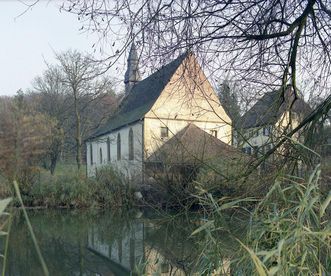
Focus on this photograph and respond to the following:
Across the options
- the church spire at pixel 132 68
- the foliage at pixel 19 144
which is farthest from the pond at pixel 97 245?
the foliage at pixel 19 144

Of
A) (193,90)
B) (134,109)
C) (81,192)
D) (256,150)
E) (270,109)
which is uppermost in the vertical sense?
(134,109)

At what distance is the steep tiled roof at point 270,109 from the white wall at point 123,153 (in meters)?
13.9

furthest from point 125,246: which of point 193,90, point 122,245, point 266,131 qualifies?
point 266,131

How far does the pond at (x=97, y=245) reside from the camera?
6.71 m

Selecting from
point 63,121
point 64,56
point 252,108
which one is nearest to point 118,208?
point 64,56

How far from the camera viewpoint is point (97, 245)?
11594 mm

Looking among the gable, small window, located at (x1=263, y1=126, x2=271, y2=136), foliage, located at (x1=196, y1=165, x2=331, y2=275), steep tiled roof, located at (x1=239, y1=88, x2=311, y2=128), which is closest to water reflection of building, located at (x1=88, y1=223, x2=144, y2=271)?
the gable

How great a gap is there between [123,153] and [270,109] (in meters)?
25.8

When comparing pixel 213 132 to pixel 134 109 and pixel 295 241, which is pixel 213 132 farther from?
pixel 134 109

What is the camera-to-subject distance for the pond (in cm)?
671

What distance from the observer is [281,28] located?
464 cm

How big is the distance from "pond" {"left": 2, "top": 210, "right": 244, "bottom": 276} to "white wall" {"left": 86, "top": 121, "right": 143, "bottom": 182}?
3852mm

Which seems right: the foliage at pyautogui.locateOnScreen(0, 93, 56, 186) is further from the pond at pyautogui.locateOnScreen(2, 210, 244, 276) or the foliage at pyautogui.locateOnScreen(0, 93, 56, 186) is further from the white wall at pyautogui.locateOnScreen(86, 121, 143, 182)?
the pond at pyautogui.locateOnScreen(2, 210, 244, 276)

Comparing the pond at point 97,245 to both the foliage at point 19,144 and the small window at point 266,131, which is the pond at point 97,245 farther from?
the foliage at point 19,144
